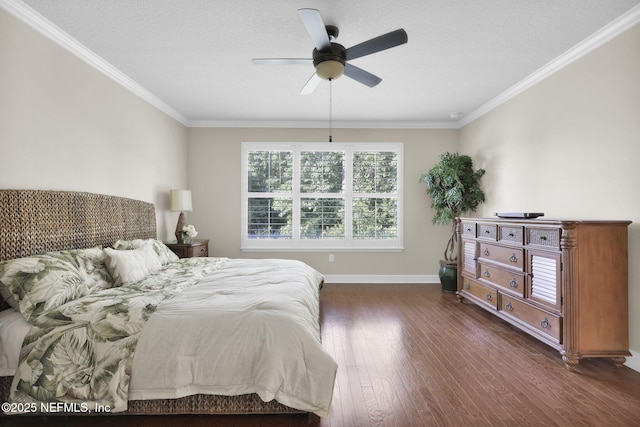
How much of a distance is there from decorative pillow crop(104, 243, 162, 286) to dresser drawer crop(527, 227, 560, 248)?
11.0ft

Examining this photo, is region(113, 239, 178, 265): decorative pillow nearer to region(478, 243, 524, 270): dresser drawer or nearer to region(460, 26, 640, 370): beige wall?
region(478, 243, 524, 270): dresser drawer

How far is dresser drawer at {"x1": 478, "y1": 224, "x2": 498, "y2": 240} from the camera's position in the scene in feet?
10.7

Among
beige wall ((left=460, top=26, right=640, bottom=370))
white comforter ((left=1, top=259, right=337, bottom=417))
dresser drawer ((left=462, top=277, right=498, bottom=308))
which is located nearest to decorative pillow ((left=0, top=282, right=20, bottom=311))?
white comforter ((left=1, top=259, right=337, bottom=417))

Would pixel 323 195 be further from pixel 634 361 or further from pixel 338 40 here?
pixel 634 361

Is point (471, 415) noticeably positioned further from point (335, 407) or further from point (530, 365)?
point (530, 365)

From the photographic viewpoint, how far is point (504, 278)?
3078 millimetres

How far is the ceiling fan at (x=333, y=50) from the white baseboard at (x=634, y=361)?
112 inches

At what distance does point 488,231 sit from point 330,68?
7.93 ft

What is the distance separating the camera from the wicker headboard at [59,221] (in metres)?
2.06

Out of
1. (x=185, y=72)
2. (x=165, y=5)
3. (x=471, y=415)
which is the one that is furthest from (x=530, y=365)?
(x=185, y=72)

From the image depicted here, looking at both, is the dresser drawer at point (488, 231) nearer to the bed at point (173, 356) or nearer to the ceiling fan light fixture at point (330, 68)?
the ceiling fan light fixture at point (330, 68)

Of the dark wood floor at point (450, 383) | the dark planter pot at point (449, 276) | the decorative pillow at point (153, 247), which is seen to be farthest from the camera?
the dark planter pot at point (449, 276)

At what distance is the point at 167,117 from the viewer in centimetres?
442

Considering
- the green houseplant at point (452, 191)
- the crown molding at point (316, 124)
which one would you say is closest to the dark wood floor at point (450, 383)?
the green houseplant at point (452, 191)
